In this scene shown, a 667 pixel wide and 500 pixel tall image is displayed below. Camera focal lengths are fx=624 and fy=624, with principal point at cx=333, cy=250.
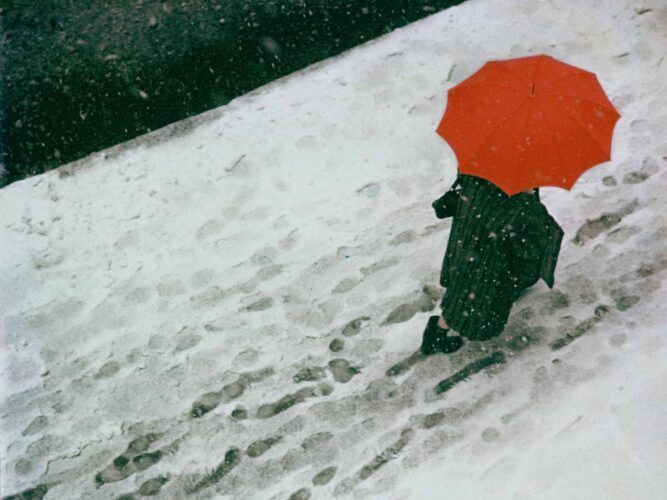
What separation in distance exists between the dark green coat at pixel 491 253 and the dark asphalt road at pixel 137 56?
5.62ft

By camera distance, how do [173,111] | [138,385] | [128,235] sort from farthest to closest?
[173,111]
[128,235]
[138,385]

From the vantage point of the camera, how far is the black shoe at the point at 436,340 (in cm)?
321

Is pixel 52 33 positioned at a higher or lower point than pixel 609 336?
higher

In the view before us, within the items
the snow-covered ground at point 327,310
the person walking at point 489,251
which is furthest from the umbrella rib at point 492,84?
the snow-covered ground at point 327,310

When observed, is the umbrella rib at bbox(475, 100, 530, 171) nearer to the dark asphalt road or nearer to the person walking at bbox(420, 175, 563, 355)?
the person walking at bbox(420, 175, 563, 355)

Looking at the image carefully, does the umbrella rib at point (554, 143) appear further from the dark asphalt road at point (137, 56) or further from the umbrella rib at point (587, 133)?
the dark asphalt road at point (137, 56)

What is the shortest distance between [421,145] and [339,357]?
1.35 meters

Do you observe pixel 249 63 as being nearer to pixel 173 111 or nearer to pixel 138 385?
pixel 173 111

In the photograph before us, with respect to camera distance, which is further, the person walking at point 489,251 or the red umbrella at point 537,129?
the person walking at point 489,251

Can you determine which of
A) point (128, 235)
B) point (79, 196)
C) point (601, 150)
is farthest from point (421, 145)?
point (79, 196)

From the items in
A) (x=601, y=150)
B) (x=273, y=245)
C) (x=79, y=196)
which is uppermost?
(x=601, y=150)

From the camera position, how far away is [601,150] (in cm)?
237

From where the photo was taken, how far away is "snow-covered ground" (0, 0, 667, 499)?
10.1ft

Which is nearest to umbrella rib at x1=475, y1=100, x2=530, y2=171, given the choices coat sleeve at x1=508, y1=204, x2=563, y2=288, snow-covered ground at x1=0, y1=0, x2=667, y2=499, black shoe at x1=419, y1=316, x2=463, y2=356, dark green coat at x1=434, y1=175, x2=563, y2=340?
dark green coat at x1=434, y1=175, x2=563, y2=340
